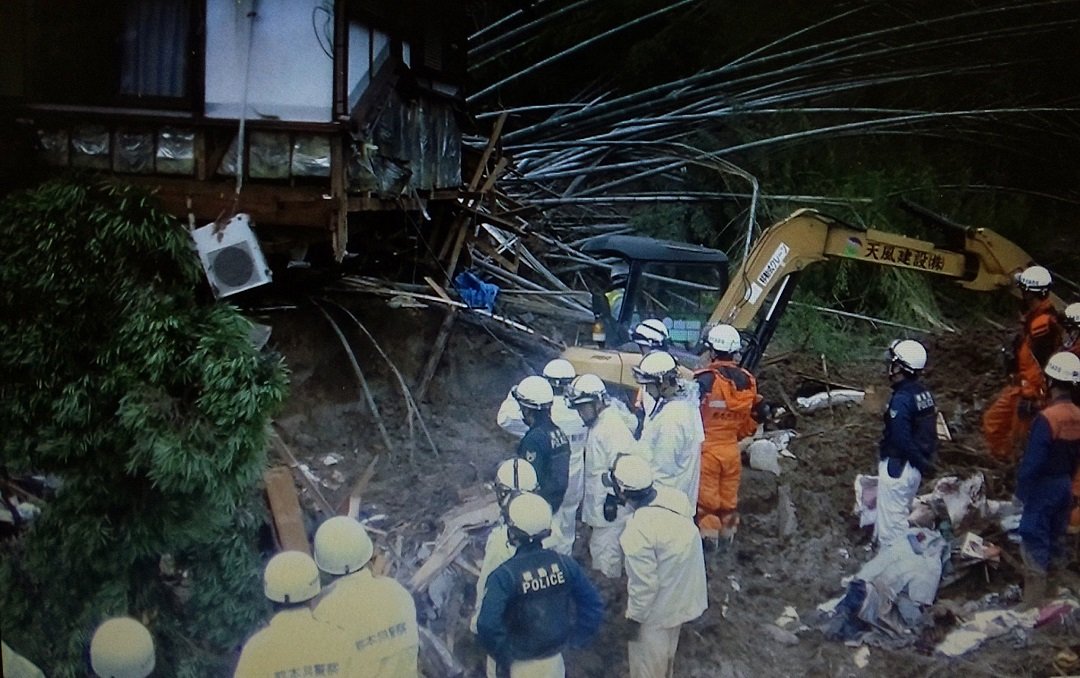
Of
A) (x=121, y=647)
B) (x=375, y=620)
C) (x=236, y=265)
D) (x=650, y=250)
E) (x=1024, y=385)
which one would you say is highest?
(x=650, y=250)

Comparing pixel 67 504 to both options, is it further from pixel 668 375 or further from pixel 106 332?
pixel 668 375

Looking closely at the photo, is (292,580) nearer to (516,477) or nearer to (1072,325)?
(516,477)

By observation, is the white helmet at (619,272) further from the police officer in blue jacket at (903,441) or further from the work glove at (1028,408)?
the work glove at (1028,408)

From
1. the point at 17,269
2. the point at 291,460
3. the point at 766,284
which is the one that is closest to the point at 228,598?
the point at 291,460

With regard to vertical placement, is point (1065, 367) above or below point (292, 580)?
above

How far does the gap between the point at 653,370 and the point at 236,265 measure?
120 cm

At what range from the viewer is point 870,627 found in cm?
252

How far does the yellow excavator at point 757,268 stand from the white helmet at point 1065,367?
278mm

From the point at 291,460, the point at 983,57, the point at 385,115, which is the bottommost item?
the point at 291,460

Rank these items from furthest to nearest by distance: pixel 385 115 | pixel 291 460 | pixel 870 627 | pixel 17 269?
pixel 385 115 < pixel 870 627 < pixel 291 460 < pixel 17 269

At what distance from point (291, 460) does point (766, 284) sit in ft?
4.89

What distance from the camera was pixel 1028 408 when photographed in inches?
103

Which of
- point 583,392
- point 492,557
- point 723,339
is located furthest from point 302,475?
point 723,339

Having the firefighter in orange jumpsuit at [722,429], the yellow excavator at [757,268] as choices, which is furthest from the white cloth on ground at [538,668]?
the yellow excavator at [757,268]
